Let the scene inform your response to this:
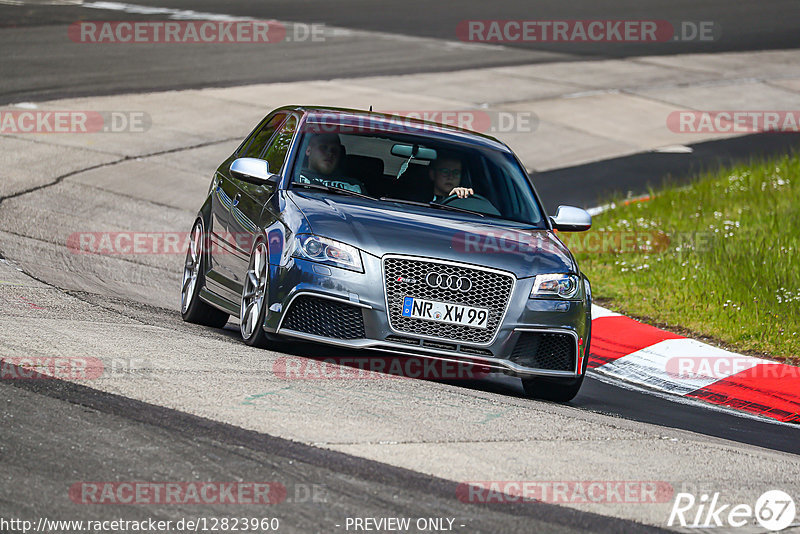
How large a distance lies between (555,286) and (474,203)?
1.18 m

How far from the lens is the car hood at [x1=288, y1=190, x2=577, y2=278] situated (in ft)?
24.3

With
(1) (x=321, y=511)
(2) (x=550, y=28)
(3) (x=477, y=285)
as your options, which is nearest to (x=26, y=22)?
(2) (x=550, y=28)

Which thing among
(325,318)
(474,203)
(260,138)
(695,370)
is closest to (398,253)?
(325,318)

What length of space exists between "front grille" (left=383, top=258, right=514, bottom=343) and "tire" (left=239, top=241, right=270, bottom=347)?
81cm

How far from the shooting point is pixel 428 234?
7.57 m

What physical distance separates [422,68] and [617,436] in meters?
19.2

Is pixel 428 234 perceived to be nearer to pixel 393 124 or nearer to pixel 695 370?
pixel 393 124

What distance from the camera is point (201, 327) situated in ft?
29.6

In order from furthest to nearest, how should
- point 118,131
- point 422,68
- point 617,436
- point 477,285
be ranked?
point 422,68, point 118,131, point 477,285, point 617,436

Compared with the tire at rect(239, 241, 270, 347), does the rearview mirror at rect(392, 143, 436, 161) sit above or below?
above

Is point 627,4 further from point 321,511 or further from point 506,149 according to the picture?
point 321,511

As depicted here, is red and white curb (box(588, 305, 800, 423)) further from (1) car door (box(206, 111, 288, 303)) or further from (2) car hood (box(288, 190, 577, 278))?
(1) car door (box(206, 111, 288, 303))

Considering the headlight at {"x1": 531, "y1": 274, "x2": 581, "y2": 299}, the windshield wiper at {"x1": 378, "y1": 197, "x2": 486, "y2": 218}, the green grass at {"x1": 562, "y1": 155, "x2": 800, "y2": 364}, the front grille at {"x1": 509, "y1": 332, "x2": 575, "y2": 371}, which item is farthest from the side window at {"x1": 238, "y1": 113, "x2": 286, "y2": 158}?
the green grass at {"x1": 562, "y1": 155, "x2": 800, "y2": 364}

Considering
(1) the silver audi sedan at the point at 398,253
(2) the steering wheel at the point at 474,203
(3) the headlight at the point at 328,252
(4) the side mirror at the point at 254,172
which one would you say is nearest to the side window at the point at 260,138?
(1) the silver audi sedan at the point at 398,253
